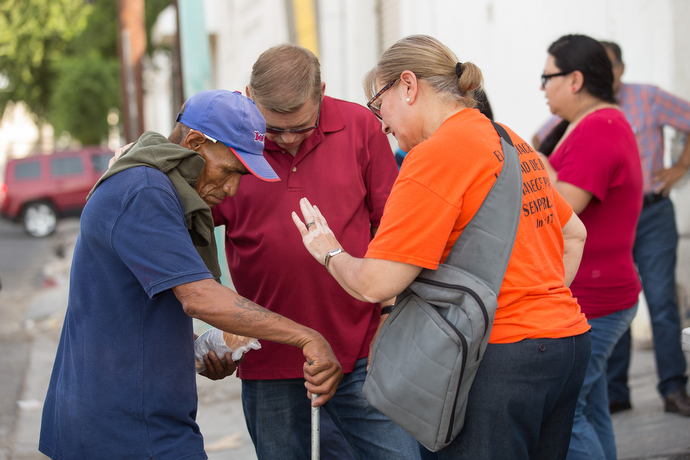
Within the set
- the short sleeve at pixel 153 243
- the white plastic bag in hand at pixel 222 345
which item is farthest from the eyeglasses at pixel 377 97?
the white plastic bag in hand at pixel 222 345

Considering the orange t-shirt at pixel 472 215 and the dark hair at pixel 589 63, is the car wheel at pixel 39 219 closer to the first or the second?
the dark hair at pixel 589 63

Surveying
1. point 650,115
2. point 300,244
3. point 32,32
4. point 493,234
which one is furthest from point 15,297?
point 32,32

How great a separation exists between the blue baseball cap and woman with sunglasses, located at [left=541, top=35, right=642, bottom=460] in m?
1.42

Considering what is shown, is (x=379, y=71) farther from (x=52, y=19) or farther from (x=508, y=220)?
(x=52, y=19)

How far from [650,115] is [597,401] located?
2.10 metres

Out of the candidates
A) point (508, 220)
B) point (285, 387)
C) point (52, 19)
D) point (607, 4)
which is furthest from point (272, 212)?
point (52, 19)

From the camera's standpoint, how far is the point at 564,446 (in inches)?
80.9

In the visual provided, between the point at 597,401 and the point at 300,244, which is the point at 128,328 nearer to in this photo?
the point at 300,244

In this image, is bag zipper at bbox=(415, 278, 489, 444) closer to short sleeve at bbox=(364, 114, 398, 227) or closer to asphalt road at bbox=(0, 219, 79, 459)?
short sleeve at bbox=(364, 114, 398, 227)

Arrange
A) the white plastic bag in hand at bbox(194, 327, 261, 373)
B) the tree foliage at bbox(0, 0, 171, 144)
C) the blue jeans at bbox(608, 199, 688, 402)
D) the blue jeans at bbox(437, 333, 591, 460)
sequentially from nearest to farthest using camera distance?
the blue jeans at bbox(437, 333, 591, 460)
the white plastic bag in hand at bbox(194, 327, 261, 373)
the blue jeans at bbox(608, 199, 688, 402)
the tree foliage at bbox(0, 0, 171, 144)

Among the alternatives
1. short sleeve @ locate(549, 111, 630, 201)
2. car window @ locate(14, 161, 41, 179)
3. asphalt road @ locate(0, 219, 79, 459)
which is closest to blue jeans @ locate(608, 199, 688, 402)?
short sleeve @ locate(549, 111, 630, 201)

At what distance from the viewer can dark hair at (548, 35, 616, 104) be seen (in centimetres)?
303

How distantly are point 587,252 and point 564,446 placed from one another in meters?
1.11

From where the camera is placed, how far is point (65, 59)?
68.6 ft
